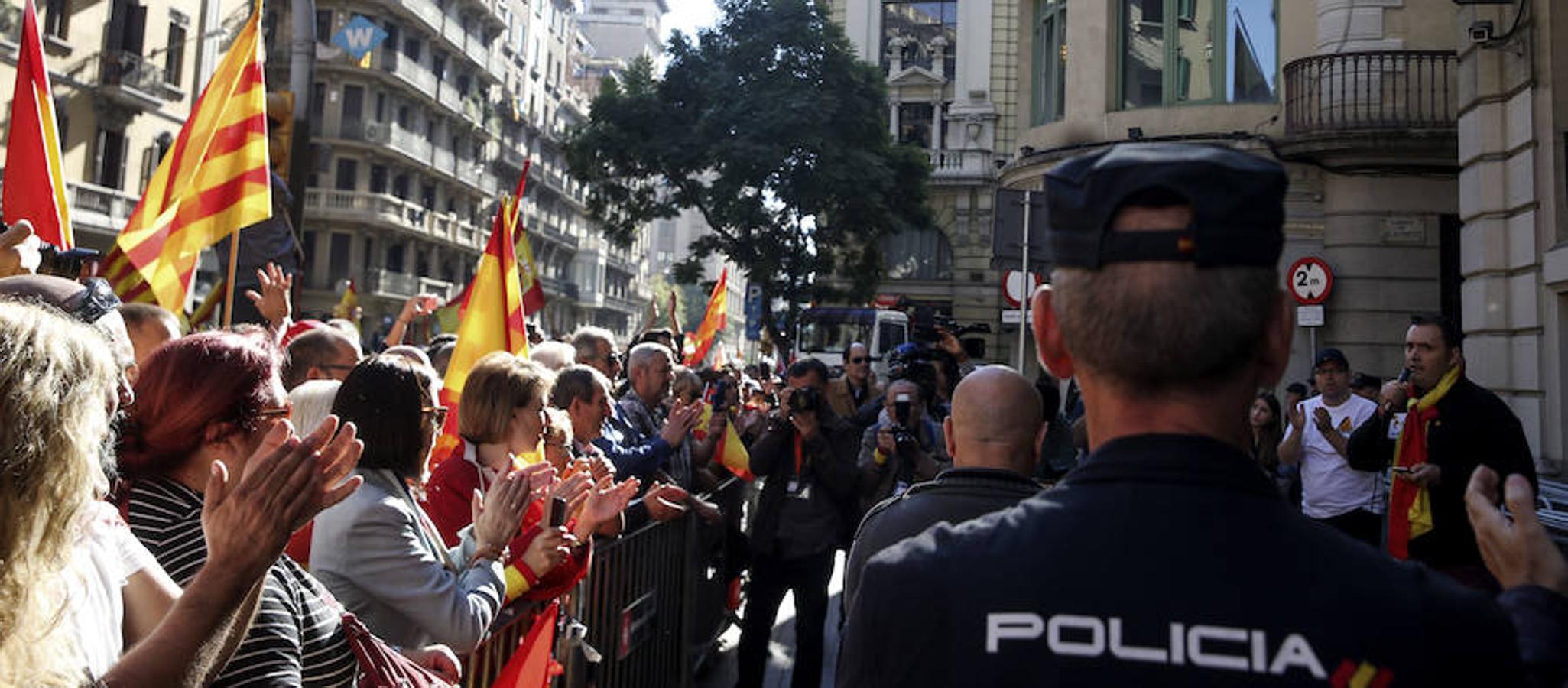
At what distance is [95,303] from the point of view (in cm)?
319

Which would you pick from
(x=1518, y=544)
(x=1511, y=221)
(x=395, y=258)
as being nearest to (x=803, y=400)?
(x=1518, y=544)

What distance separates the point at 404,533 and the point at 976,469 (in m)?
1.53

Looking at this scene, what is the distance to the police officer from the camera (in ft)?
3.95

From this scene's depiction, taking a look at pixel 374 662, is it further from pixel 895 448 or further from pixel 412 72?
pixel 412 72

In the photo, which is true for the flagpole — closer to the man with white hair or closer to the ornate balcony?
the man with white hair

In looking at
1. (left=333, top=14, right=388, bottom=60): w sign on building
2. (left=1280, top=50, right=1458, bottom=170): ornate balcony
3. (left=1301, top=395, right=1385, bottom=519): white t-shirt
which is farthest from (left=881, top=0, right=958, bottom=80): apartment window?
(left=1301, top=395, right=1385, bottom=519): white t-shirt

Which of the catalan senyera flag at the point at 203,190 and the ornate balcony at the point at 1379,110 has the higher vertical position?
the ornate balcony at the point at 1379,110

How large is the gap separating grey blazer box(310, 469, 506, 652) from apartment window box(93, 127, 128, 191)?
32.3 m

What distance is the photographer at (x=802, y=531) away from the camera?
18.6ft

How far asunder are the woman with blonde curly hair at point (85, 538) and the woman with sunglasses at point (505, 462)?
171cm

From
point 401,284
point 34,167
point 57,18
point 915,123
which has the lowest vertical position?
point 34,167

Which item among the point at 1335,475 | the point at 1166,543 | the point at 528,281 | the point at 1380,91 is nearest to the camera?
the point at 1166,543

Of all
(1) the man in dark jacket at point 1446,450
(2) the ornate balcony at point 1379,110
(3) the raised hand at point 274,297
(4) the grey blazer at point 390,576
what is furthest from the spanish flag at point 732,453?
(2) the ornate balcony at point 1379,110

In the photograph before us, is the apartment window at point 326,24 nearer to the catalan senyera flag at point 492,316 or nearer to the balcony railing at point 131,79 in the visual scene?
the balcony railing at point 131,79
